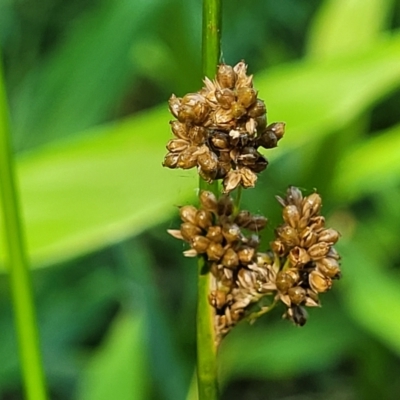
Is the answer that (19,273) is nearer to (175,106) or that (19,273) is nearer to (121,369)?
(175,106)

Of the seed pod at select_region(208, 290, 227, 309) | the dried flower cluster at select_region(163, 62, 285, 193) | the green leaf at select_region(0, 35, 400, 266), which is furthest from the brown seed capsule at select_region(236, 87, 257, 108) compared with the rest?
the green leaf at select_region(0, 35, 400, 266)

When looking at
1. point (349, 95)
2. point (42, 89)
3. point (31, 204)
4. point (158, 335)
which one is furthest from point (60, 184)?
point (42, 89)

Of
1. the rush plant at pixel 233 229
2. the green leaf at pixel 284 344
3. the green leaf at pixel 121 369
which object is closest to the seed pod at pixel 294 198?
the rush plant at pixel 233 229

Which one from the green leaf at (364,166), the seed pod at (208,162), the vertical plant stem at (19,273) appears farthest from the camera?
the green leaf at (364,166)

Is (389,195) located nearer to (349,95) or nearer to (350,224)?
(350,224)

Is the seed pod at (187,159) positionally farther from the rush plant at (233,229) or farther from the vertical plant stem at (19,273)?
the vertical plant stem at (19,273)

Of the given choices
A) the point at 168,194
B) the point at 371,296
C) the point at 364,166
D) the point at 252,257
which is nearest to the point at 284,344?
the point at 371,296
